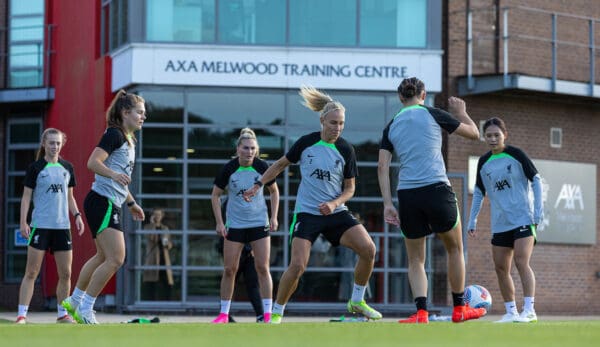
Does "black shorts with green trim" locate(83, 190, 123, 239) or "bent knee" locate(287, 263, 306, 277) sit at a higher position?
"black shorts with green trim" locate(83, 190, 123, 239)

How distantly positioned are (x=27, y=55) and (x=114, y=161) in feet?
52.8

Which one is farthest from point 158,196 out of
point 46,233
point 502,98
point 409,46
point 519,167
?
point 519,167

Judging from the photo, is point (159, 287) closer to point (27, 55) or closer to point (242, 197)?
point (27, 55)

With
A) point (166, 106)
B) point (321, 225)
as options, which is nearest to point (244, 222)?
point (321, 225)

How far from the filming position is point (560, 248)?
24.5 m

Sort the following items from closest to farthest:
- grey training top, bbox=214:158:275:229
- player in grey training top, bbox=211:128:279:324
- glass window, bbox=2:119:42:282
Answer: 1. player in grey training top, bbox=211:128:279:324
2. grey training top, bbox=214:158:275:229
3. glass window, bbox=2:119:42:282

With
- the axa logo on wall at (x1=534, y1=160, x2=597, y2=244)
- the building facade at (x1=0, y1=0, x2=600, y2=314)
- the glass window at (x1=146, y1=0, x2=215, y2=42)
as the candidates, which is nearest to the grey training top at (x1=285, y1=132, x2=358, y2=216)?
the building facade at (x1=0, y1=0, x2=600, y2=314)

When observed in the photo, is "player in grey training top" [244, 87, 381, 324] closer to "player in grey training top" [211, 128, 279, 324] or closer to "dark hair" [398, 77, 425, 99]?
"dark hair" [398, 77, 425, 99]

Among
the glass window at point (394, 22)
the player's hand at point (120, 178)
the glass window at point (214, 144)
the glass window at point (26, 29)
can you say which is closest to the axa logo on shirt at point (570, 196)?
the glass window at point (394, 22)

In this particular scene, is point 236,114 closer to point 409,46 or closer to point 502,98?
point 409,46

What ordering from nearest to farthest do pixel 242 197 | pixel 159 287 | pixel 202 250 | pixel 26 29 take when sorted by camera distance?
pixel 242 197 → pixel 159 287 → pixel 202 250 → pixel 26 29

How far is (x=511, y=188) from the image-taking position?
1309 cm

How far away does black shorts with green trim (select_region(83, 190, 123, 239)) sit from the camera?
11320mm

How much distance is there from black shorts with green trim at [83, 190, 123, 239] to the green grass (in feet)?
5.96
